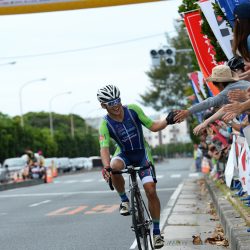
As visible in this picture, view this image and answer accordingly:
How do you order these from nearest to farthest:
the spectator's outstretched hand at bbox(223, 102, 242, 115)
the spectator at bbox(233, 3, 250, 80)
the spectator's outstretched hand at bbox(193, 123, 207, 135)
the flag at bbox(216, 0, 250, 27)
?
1. the spectator's outstretched hand at bbox(223, 102, 242, 115)
2. the spectator at bbox(233, 3, 250, 80)
3. the spectator's outstretched hand at bbox(193, 123, 207, 135)
4. the flag at bbox(216, 0, 250, 27)


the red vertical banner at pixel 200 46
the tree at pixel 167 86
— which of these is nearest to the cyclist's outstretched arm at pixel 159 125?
the red vertical banner at pixel 200 46

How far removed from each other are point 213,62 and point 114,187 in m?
5.72

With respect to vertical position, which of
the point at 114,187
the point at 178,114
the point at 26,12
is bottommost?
the point at 114,187

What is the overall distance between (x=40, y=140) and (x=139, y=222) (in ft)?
268

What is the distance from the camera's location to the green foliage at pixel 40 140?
242 feet

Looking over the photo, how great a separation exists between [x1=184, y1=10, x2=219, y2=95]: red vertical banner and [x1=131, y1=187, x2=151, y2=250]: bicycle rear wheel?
5528 millimetres

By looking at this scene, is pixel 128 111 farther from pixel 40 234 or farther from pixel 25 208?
pixel 25 208

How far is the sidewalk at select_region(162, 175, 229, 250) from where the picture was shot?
10.8 m

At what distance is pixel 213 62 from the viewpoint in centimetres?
1455

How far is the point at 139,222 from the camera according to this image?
9.04 m

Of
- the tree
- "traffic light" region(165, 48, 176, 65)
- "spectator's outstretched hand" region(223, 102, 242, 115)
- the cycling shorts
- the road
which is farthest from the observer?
the tree

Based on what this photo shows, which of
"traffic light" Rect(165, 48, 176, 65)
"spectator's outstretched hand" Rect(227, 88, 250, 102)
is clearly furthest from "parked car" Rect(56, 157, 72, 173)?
"spectator's outstretched hand" Rect(227, 88, 250, 102)

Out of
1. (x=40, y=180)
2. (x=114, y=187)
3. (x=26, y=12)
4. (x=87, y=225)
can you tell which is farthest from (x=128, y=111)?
(x=40, y=180)

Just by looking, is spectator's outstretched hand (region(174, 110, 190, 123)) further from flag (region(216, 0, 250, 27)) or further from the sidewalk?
the sidewalk
